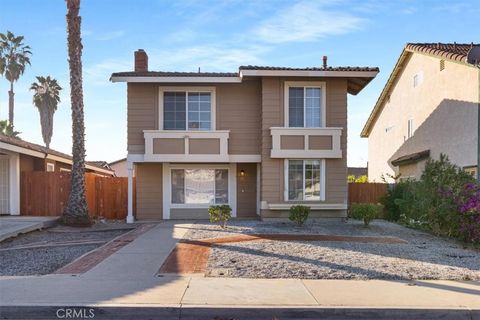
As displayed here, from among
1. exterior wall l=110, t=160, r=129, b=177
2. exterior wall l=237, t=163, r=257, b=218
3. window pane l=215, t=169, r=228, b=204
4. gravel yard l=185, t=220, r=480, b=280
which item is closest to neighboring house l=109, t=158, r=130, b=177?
exterior wall l=110, t=160, r=129, b=177

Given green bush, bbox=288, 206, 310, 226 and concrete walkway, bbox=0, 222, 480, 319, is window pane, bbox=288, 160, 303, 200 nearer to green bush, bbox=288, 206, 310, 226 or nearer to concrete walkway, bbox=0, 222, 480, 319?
green bush, bbox=288, 206, 310, 226

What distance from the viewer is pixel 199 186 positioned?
738 inches

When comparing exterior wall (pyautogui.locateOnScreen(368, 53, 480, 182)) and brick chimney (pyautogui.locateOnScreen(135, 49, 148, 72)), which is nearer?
exterior wall (pyautogui.locateOnScreen(368, 53, 480, 182))

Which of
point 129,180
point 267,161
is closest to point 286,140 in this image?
point 267,161

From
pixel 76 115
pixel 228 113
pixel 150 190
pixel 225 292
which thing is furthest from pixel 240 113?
pixel 225 292

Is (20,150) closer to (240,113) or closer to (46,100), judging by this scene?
(240,113)

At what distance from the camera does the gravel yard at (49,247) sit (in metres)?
9.19

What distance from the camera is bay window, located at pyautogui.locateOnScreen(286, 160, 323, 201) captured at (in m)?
17.5

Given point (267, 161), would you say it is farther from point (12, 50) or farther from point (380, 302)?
point (12, 50)

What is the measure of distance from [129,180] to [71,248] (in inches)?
262

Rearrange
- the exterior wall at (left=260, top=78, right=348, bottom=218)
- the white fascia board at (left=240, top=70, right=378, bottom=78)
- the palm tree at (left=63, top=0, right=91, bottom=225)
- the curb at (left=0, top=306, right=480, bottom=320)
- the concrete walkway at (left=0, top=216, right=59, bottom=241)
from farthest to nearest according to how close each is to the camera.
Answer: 1. the exterior wall at (left=260, top=78, right=348, bottom=218)
2. the white fascia board at (left=240, top=70, right=378, bottom=78)
3. the palm tree at (left=63, top=0, right=91, bottom=225)
4. the concrete walkway at (left=0, top=216, right=59, bottom=241)
5. the curb at (left=0, top=306, right=480, bottom=320)

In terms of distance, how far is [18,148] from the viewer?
18312 millimetres

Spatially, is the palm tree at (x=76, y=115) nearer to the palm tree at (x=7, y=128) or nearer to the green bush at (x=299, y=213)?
the green bush at (x=299, y=213)

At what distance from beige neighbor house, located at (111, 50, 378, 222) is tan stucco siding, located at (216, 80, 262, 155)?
38 millimetres
